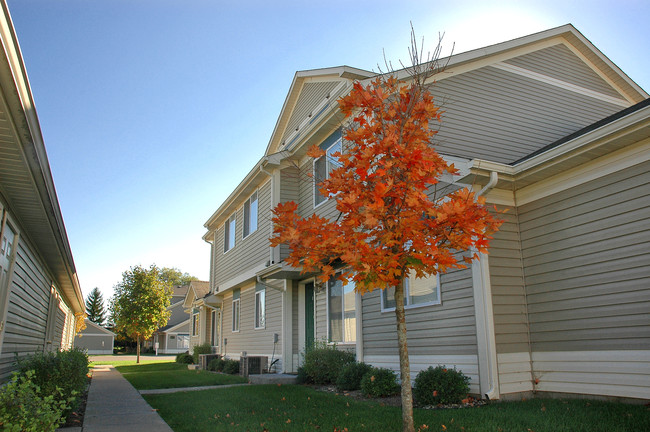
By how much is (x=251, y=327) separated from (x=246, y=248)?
274 cm

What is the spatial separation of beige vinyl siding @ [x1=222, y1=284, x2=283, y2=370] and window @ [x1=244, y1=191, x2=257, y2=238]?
6.52 ft

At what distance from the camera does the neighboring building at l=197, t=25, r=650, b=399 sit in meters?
6.46

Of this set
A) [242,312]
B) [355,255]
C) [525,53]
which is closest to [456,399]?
[355,255]

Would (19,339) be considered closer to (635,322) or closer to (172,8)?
(172,8)

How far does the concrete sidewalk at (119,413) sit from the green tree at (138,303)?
708 inches

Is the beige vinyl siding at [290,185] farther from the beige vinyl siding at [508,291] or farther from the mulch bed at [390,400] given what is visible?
the beige vinyl siding at [508,291]

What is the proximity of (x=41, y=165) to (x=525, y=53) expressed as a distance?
35.8ft

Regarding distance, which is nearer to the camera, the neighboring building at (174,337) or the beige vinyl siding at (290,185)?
the beige vinyl siding at (290,185)

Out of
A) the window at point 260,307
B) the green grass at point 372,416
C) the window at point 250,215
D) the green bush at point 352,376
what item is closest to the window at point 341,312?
the green bush at point 352,376

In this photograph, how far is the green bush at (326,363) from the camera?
10.6 metres

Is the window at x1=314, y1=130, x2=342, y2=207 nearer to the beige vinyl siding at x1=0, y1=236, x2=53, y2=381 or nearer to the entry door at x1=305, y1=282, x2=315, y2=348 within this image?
the entry door at x1=305, y1=282, x2=315, y2=348

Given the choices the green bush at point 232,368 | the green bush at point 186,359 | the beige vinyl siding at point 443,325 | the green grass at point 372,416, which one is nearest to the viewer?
the green grass at point 372,416

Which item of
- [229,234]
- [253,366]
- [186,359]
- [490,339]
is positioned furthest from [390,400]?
[186,359]

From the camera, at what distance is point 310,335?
527 inches
